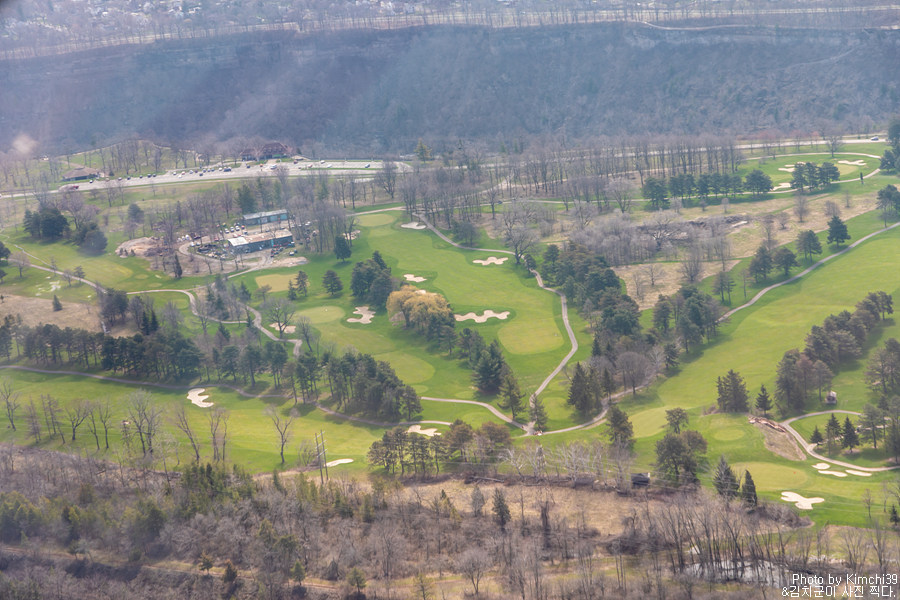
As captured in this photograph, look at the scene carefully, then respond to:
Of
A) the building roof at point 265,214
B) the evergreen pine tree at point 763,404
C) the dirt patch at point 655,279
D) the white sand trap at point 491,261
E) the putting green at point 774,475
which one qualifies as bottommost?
the putting green at point 774,475

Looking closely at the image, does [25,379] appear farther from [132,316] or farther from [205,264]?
[205,264]

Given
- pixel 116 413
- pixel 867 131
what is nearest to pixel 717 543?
pixel 116 413

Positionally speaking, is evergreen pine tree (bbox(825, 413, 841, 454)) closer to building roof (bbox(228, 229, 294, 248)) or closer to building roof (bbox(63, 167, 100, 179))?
building roof (bbox(228, 229, 294, 248))

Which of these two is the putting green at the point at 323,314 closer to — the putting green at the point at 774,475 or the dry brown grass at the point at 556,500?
the dry brown grass at the point at 556,500

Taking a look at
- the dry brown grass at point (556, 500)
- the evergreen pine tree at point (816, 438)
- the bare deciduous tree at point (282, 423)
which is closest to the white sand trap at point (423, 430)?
the dry brown grass at point (556, 500)

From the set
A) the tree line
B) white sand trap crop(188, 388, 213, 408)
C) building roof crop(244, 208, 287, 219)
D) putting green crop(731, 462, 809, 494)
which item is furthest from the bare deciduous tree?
building roof crop(244, 208, 287, 219)
